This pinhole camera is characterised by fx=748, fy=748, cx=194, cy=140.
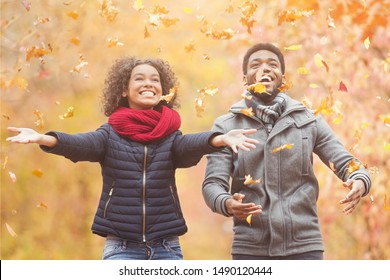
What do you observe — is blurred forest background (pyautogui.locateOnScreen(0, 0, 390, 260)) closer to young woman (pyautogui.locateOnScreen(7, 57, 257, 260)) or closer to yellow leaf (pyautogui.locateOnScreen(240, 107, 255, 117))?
yellow leaf (pyautogui.locateOnScreen(240, 107, 255, 117))

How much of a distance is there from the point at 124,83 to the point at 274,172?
0.90 m

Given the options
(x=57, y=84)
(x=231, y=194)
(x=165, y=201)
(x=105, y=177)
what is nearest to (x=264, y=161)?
(x=231, y=194)

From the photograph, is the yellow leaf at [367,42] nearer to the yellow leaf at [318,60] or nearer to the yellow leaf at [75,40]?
the yellow leaf at [318,60]

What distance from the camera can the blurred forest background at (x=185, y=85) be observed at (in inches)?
222

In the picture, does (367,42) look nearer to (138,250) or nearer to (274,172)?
(274,172)

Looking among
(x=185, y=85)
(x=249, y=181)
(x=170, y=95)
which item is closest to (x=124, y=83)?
(x=170, y=95)

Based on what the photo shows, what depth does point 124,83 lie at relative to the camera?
386cm

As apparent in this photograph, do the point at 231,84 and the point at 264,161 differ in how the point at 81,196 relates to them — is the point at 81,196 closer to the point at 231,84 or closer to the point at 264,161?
the point at 231,84

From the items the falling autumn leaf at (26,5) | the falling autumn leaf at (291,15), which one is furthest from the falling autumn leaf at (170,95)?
the falling autumn leaf at (26,5)

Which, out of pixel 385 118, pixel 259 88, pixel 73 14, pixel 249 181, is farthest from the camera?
pixel 73 14

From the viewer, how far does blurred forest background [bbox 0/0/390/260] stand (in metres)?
5.65

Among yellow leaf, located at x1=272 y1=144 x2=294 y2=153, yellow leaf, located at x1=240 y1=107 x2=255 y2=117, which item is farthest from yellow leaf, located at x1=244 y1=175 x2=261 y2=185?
yellow leaf, located at x1=240 y1=107 x2=255 y2=117

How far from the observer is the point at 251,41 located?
20.1 ft
